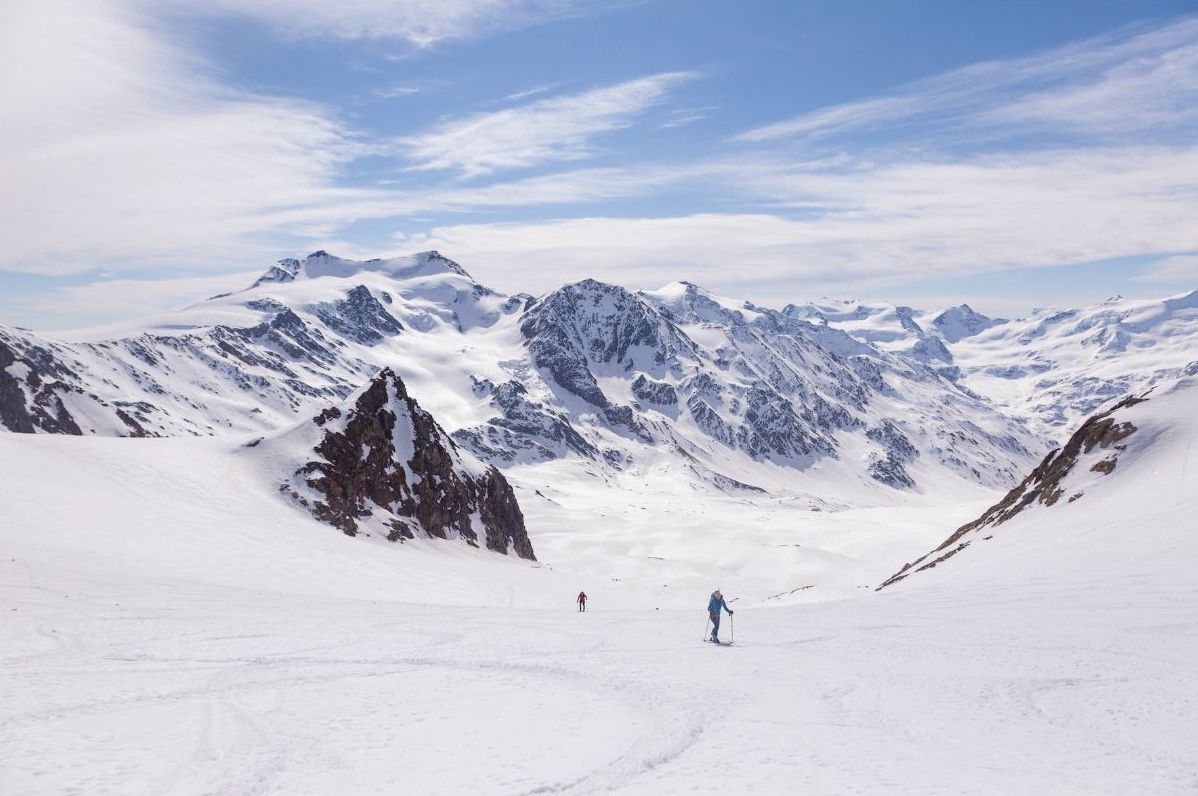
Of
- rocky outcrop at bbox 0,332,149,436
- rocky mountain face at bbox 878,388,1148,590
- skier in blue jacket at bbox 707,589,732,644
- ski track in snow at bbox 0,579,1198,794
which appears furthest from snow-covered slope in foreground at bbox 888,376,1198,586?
rocky outcrop at bbox 0,332,149,436

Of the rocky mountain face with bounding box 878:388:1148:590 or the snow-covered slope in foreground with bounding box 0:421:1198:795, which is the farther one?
the rocky mountain face with bounding box 878:388:1148:590

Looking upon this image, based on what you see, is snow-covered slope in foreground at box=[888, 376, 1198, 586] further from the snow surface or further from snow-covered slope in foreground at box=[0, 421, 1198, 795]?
snow-covered slope in foreground at box=[0, 421, 1198, 795]

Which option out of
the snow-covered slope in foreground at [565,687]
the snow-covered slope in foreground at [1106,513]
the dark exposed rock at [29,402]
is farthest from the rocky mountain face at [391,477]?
the dark exposed rock at [29,402]

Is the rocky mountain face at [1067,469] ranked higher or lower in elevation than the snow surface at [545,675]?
higher

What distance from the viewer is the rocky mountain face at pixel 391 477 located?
204 feet

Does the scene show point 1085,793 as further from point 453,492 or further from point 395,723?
point 453,492

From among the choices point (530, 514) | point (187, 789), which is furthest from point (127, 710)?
point (530, 514)

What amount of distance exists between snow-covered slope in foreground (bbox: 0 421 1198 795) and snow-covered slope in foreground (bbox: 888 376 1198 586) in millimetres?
1031

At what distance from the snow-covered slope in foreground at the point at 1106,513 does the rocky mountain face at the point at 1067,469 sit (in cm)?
10

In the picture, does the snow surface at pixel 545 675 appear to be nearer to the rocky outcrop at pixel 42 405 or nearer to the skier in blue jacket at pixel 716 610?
the skier in blue jacket at pixel 716 610

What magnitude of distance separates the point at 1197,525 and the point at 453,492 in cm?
5779

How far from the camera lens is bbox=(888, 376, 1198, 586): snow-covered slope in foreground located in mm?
38156

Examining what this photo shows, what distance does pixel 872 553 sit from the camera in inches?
4461

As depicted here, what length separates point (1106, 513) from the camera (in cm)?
4841
